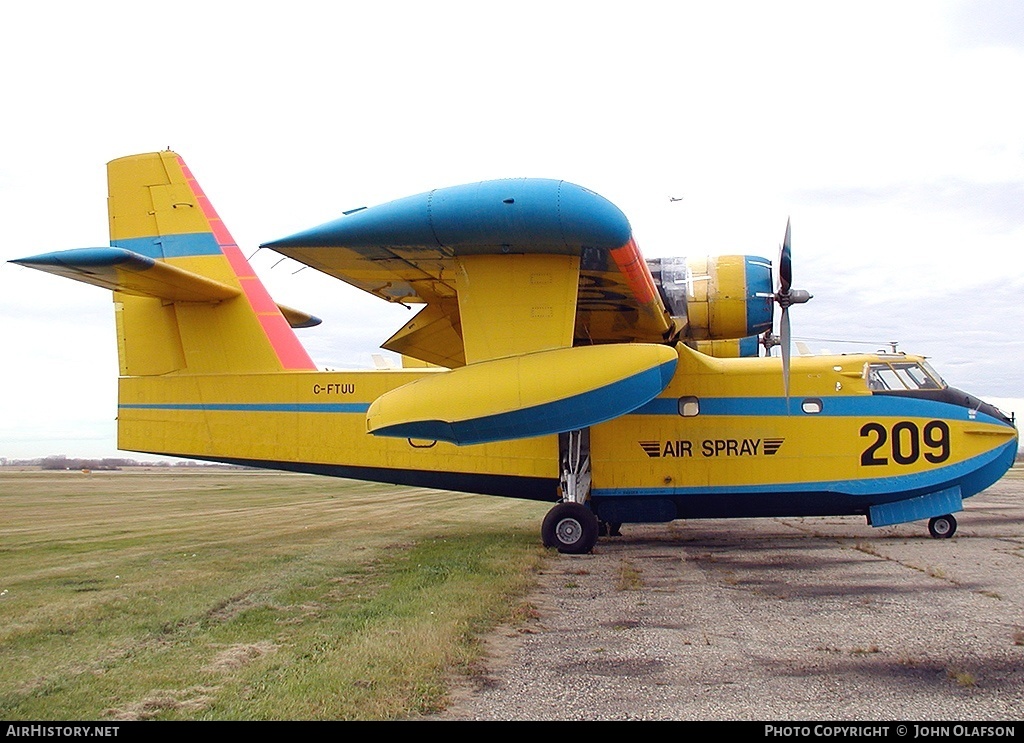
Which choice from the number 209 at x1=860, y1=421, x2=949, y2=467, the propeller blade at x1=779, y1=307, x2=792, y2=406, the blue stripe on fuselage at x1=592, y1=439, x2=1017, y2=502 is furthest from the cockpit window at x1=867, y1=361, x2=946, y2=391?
the propeller blade at x1=779, y1=307, x2=792, y2=406

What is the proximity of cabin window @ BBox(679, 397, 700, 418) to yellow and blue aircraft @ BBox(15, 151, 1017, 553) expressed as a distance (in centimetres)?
2

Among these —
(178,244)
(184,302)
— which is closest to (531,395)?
(184,302)

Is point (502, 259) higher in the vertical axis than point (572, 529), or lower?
higher

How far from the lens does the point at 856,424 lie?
38.0ft

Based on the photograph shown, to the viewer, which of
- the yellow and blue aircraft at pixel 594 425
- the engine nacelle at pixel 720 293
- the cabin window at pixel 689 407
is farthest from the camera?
the cabin window at pixel 689 407

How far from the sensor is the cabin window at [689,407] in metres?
11.8

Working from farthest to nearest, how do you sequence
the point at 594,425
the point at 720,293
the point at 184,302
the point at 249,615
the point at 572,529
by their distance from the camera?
the point at 184,302 → the point at 572,529 → the point at 720,293 → the point at 594,425 → the point at 249,615

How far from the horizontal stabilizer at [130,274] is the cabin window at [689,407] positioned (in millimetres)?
6960

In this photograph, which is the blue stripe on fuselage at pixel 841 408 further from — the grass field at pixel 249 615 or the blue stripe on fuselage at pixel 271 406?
the blue stripe on fuselage at pixel 271 406

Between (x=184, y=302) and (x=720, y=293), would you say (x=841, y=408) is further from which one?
(x=184, y=302)

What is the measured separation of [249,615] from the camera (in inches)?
271

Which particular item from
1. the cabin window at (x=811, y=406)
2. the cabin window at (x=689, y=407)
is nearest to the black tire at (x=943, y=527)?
the cabin window at (x=811, y=406)

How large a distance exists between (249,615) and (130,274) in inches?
201
